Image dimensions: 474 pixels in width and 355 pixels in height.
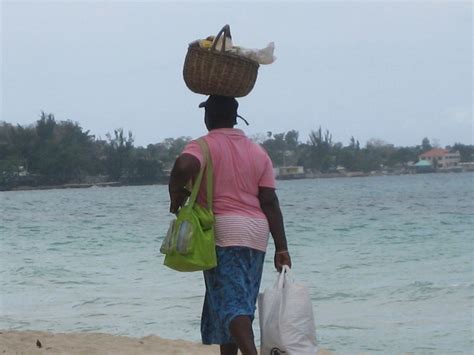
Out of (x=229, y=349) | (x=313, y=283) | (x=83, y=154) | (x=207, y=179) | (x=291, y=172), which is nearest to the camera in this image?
(x=207, y=179)

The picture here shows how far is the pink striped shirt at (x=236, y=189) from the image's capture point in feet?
12.7

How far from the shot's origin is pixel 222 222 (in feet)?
12.7

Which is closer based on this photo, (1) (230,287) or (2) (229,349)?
(1) (230,287)

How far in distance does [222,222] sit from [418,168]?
93.2 metres

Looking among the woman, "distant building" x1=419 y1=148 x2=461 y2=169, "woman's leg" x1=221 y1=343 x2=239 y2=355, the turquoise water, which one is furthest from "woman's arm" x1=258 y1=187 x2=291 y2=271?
"distant building" x1=419 y1=148 x2=461 y2=169

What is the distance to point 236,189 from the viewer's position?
390 cm

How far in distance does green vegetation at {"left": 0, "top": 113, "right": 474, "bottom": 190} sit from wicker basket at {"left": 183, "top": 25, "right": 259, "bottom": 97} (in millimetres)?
40683

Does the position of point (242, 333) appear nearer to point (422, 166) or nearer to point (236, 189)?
point (236, 189)

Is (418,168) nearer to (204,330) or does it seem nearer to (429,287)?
(429,287)

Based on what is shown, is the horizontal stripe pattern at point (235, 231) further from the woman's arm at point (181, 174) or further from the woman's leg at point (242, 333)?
the woman's leg at point (242, 333)

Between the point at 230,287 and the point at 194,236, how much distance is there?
28cm

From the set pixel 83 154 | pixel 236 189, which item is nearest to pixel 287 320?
pixel 236 189

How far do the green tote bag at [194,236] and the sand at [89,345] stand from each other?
2995mm

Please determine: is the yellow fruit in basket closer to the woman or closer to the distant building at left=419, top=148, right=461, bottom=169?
the woman
